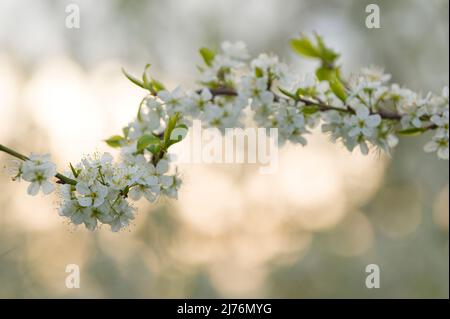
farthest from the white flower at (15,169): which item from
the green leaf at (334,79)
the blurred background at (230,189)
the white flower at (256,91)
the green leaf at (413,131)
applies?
the blurred background at (230,189)

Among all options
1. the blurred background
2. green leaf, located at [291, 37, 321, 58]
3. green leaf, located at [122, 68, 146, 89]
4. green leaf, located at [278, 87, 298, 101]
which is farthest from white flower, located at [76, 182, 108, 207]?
the blurred background

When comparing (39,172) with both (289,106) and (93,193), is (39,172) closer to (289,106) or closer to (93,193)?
(93,193)

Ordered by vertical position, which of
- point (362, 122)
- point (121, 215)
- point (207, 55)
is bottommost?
point (121, 215)

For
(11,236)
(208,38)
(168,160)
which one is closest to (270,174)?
(208,38)

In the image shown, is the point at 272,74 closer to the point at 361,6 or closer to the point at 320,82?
the point at 320,82

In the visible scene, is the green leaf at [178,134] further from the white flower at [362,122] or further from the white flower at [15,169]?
the white flower at [362,122]

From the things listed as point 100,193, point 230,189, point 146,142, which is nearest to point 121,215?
point 100,193
